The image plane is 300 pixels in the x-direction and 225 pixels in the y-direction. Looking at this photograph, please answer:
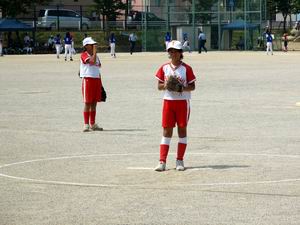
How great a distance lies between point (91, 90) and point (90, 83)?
0.55ft

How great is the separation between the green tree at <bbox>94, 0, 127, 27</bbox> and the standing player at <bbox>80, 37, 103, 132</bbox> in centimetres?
6755

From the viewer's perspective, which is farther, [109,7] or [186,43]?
[109,7]

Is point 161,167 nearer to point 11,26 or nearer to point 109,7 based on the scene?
point 11,26

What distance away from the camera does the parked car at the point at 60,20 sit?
88.9 meters

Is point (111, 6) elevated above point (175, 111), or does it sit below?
above

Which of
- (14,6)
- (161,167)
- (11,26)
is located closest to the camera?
(161,167)

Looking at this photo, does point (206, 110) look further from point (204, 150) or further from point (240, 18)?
point (240, 18)

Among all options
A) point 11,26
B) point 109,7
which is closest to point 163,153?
point 11,26

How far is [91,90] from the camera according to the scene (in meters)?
19.0

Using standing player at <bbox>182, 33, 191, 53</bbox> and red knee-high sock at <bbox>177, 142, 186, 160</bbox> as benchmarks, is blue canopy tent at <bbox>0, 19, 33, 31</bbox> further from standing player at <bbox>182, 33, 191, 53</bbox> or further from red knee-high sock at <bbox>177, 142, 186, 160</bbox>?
red knee-high sock at <bbox>177, 142, 186, 160</bbox>

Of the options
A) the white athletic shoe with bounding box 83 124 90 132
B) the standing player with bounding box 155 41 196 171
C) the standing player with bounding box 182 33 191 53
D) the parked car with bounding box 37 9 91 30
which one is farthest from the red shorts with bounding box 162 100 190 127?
the parked car with bounding box 37 9 91 30

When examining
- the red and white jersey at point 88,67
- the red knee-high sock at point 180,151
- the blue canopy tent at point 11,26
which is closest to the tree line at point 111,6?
the blue canopy tent at point 11,26

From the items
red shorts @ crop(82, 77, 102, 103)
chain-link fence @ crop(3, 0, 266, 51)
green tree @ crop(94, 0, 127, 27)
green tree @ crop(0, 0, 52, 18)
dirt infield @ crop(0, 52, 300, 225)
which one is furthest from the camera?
green tree @ crop(94, 0, 127, 27)

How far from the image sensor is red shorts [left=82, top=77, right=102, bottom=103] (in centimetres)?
1892
